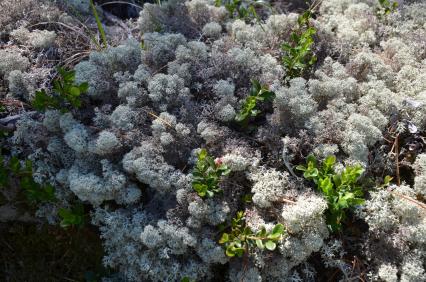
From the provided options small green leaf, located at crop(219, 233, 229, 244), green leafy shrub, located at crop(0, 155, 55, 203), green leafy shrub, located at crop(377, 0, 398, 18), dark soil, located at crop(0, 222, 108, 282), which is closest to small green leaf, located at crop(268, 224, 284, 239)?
small green leaf, located at crop(219, 233, 229, 244)

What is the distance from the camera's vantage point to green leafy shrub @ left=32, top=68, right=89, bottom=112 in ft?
9.18

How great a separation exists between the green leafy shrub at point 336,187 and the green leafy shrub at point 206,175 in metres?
0.48

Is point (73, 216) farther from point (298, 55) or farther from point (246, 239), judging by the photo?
point (298, 55)

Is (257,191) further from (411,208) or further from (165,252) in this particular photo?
(411,208)

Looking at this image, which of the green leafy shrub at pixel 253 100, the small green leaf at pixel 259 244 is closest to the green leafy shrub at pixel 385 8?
the green leafy shrub at pixel 253 100

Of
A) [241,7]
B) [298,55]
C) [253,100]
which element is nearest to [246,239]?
[253,100]

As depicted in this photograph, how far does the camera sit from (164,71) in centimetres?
312

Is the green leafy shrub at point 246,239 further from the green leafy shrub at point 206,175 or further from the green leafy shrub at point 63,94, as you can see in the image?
the green leafy shrub at point 63,94

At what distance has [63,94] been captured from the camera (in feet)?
9.29

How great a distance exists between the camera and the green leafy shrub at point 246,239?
7.79 feet

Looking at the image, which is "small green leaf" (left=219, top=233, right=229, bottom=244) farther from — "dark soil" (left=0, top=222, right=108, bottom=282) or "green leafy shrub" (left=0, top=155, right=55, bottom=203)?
"green leafy shrub" (left=0, top=155, right=55, bottom=203)

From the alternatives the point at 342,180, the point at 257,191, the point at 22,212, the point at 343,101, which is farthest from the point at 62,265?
the point at 343,101

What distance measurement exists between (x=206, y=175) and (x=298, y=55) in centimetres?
118

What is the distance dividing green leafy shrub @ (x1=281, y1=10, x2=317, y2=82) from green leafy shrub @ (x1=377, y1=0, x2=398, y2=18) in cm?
78
